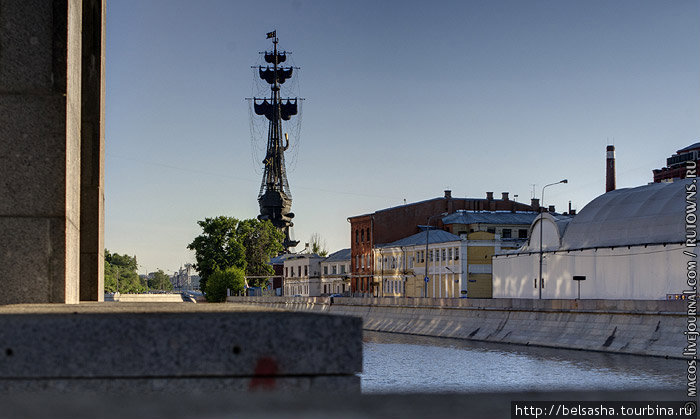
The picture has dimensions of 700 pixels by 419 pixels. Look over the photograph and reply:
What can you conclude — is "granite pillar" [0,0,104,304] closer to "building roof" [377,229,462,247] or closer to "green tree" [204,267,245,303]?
"building roof" [377,229,462,247]

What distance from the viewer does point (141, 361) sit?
5.12m

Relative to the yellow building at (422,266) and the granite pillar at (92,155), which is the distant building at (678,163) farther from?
the granite pillar at (92,155)

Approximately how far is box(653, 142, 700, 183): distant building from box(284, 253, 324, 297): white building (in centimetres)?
5332

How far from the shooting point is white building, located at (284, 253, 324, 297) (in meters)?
144

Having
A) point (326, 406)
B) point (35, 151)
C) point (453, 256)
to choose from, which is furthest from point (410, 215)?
point (326, 406)

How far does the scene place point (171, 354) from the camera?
5.14 meters

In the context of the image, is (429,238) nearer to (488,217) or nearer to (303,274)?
(488,217)

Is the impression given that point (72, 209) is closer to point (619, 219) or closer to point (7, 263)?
→ point (7, 263)

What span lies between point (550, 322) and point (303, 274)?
98792 mm

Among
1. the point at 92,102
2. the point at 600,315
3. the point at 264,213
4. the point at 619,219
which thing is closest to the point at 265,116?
Result: the point at 264,213

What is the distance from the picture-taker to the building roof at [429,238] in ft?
345

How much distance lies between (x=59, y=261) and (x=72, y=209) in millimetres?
744

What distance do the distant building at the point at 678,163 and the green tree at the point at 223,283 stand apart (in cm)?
6189

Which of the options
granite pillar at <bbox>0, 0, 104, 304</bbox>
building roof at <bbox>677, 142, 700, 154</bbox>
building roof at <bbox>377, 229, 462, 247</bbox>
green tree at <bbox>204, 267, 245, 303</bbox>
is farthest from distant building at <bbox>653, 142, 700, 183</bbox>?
granite pillar at <bbox>0, 0, 104, 304</bbox>
